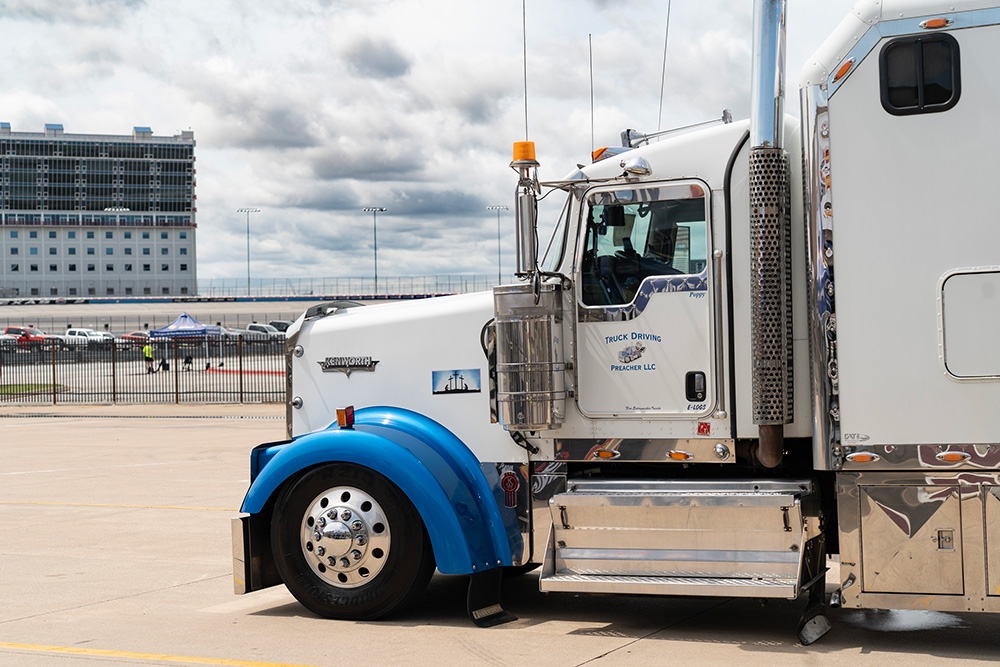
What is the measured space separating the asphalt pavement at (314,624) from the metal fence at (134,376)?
22207 millimetres

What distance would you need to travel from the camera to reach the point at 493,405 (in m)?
6.75

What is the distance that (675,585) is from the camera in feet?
20.0

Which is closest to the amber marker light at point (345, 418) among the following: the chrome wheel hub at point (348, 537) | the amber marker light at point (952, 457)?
the chrome wheel hub at point (348, 537)

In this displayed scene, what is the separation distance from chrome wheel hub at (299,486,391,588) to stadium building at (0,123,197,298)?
151720 mm

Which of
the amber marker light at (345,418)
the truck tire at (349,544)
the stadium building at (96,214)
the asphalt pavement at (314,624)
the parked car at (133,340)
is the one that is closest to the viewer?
the asphalt pavement at (314,624)

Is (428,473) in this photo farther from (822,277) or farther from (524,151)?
(822,277)

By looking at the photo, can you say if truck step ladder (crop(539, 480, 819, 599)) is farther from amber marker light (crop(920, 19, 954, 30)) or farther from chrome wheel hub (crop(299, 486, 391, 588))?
amber marker light (crop(920, 19, 954, 30))

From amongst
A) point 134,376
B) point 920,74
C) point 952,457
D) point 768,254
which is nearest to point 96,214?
point 134,376

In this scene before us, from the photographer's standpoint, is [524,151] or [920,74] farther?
[524,151]

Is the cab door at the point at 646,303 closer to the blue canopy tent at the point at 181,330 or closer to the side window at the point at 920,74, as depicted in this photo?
the side window at the point at 920,74

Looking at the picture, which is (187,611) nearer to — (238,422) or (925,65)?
(925,65)

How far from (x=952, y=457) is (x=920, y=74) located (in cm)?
199

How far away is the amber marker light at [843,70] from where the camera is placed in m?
5.77

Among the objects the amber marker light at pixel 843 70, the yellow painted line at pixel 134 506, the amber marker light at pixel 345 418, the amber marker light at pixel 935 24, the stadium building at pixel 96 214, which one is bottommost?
the yellow painted line at pixel 134 506
